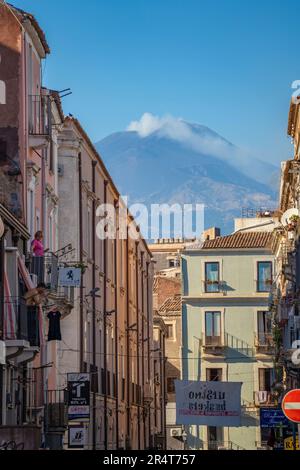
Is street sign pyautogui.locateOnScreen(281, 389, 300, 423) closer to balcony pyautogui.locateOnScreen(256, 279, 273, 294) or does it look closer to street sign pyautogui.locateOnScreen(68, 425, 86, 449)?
street sign pyautogui.locateOnScreen(68, 425, 86, 449)

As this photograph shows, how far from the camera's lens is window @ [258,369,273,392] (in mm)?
83812

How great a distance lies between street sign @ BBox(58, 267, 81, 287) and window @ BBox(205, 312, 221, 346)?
4034 cm

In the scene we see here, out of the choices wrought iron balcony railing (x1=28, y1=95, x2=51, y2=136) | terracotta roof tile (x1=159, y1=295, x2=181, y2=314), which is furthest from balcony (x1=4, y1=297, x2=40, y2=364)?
terracotta roof tile (x1=159, y1=295, x2=181, y2=314)

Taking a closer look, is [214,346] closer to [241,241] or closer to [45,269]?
[241,241]

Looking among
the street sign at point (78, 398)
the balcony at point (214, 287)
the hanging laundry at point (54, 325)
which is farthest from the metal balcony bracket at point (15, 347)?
the balcony at point (214, 287)

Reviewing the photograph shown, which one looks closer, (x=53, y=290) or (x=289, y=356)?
(x=53, y=290)

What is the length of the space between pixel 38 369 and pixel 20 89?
9937 millimetres

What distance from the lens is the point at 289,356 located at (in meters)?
62.4

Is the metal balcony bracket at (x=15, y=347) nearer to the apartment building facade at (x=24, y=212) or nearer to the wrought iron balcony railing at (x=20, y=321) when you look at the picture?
the apartment building facade at (x=24, y=212)

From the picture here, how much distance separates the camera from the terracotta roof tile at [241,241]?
8750cm

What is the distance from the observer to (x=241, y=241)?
88.0m
